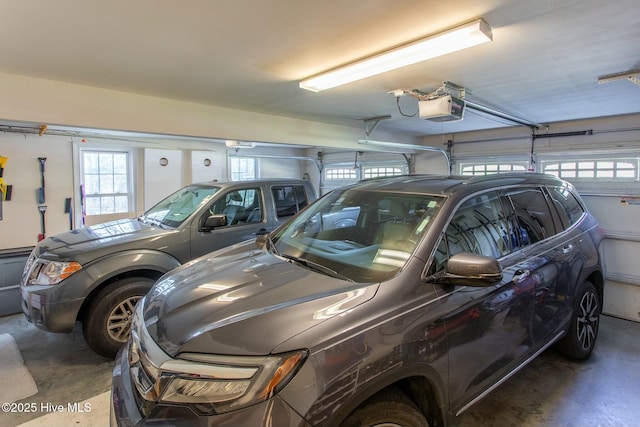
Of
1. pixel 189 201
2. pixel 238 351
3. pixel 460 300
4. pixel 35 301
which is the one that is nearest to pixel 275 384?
pixel 238 351

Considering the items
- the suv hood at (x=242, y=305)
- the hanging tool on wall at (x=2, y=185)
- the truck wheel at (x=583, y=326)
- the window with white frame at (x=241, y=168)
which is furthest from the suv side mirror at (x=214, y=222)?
the window with white frame at (x=241, y=168)

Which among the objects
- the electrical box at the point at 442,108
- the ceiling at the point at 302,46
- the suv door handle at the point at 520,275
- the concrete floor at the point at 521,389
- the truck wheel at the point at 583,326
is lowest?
the concrete floor at the point at 521,389

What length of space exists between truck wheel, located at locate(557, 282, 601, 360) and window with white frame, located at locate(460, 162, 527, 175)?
327 cm

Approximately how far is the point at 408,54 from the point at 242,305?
206 centimetres

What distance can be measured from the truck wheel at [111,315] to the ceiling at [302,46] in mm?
1957

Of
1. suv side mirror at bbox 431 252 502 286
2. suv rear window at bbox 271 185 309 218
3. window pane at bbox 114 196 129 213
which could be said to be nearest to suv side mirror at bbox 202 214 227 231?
suv rear window at bbox 271 185 309 218

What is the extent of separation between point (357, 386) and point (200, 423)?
0.58m

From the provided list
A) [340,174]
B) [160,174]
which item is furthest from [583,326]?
[160,174]

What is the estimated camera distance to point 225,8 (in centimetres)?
190

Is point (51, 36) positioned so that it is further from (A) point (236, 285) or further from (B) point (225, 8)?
(A) point (236, 285)

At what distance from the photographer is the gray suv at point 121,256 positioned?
121 inches

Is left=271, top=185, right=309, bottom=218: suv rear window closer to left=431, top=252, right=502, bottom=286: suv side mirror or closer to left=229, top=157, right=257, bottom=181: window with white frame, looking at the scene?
left=431, top=252, right=502, bottom=286: suv side mirror

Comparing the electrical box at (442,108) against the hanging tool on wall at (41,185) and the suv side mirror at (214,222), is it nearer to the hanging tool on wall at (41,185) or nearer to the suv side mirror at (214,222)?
the suv side mirror at (214,222)

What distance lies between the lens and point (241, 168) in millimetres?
9109
